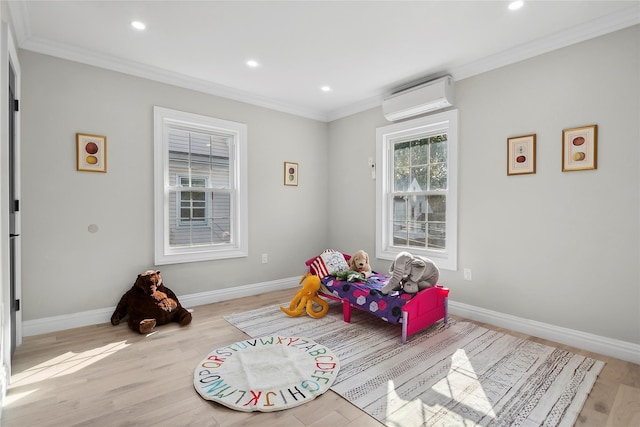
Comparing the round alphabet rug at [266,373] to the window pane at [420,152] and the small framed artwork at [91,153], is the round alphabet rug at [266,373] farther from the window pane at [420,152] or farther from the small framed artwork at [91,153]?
the window pane at [420,152]

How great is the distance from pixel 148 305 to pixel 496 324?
3.30 meters

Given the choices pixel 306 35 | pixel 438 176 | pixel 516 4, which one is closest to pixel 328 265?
pixel 438 176

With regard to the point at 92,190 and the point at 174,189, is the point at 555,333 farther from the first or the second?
the point at 92,190

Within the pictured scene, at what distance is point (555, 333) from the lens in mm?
2693

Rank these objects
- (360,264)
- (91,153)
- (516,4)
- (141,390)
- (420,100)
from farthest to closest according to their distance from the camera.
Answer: (360,264)
(420,100)
(91,153)
(516,4)
(141,390)

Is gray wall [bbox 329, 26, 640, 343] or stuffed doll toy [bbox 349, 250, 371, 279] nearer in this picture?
gray wall [bbox 329, 26, 640, 343]

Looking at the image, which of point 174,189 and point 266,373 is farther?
point 174,189

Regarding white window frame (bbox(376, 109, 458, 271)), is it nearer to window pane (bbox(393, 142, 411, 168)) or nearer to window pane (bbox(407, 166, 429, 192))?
window pane (bbox(393, 142, 411, 168))

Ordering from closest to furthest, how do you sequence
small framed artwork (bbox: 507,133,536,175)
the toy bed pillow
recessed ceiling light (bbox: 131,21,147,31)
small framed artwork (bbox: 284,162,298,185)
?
recessed ceiling light (bbox: 131,21,147,31) < small framed artwork (bbox: 507,133,536,175) < the toy bed pillow < small framed artwork (bbox: 284,162,298,185)

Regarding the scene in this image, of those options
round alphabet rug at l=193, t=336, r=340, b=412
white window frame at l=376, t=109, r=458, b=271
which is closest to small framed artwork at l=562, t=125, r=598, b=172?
white window frame at l=376, t=109, r=458, b=271

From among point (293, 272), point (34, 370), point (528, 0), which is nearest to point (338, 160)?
point (293, 272)

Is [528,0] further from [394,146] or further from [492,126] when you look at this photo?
[394,146]

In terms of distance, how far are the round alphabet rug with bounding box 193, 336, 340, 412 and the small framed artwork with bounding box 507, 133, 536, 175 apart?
2.30 meters

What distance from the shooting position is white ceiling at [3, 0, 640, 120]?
230 centimetres
